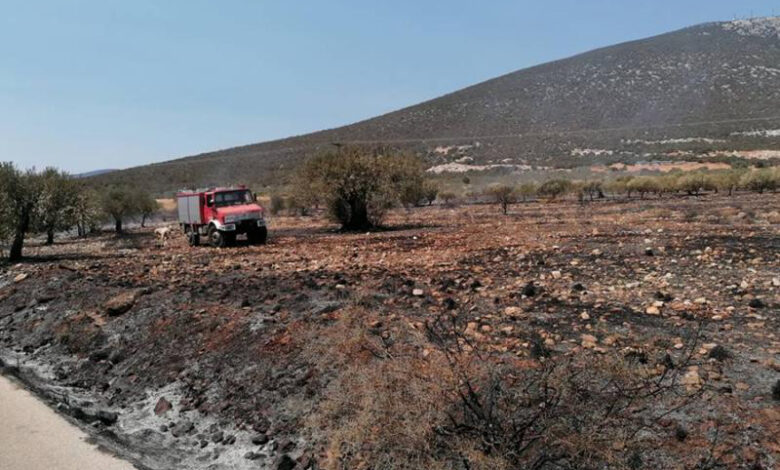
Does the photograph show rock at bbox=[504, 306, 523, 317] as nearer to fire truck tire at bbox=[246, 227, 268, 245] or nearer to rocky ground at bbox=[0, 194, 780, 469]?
rocky ground at bbox=[0, 194, 780, 469]

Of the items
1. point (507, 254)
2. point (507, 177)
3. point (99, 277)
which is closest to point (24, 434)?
point (99, 277)

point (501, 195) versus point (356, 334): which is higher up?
point (501, 195)

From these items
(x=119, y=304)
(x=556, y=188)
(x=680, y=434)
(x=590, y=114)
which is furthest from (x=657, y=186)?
(x=590, y=114)

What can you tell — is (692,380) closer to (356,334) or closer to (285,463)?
(356,334)

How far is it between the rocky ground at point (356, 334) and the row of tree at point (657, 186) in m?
21.5

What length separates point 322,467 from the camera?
5484 mm

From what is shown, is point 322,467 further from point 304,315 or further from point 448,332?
point 304,315

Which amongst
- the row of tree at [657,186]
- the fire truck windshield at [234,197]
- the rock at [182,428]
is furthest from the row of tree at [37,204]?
the row of tree at [657,186]

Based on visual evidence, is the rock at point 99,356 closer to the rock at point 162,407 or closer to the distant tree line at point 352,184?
the rock at point 162,407

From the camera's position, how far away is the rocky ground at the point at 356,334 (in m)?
5.76

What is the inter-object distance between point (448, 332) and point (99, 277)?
11.1m

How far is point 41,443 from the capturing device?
687 centimetres

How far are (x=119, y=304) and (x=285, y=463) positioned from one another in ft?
22.9

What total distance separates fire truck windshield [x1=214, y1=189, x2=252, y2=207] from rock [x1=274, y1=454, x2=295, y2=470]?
1795 cm
